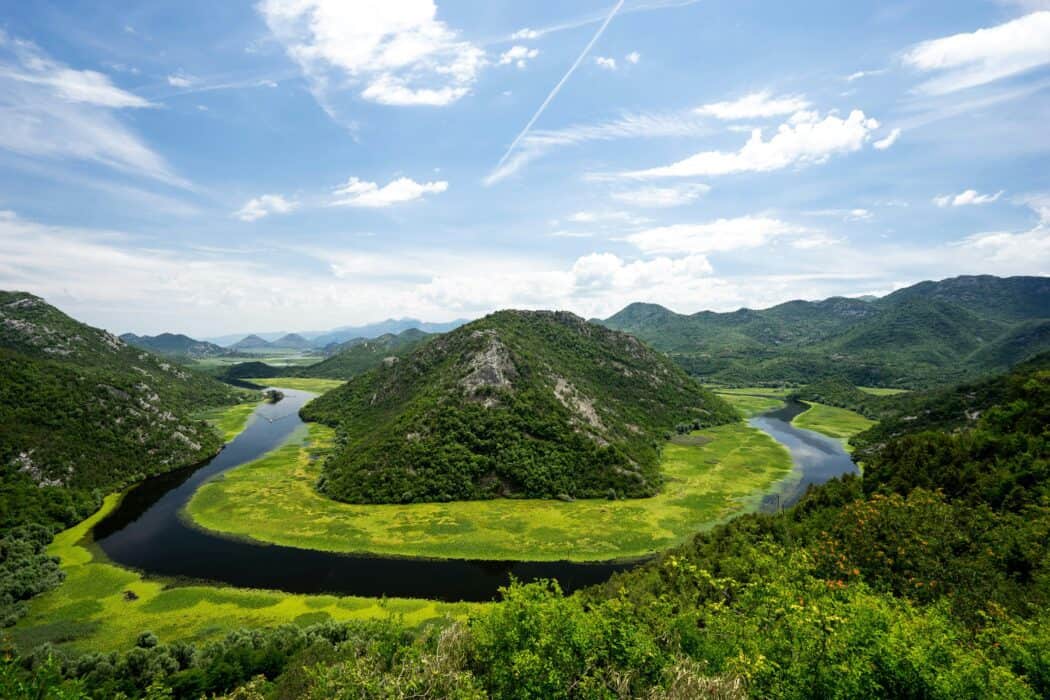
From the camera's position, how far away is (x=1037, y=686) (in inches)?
964

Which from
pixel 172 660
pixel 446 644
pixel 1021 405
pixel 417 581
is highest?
pixel 1021 405

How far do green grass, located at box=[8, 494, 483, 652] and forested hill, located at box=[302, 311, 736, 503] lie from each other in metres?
39.0

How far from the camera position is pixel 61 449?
107m

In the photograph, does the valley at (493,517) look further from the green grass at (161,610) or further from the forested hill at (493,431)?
the forested hill at (493,431)

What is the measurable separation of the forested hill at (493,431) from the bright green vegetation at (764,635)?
5055cm

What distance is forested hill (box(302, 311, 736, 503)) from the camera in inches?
4311

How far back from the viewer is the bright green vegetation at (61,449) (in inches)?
2928

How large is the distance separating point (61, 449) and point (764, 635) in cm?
14907

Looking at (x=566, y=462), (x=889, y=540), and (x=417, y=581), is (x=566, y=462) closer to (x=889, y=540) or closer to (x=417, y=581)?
(x=417, y=581)

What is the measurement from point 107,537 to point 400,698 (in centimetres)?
9542

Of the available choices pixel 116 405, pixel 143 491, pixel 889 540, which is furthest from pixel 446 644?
pixel 116 405

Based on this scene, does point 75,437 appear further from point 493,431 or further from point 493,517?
point 493,517

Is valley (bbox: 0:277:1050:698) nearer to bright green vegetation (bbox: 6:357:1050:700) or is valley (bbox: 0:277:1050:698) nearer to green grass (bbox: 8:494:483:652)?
green grass (bbox: 8:494:483:652)

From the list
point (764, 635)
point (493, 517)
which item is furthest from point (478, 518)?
point (764, 635)
